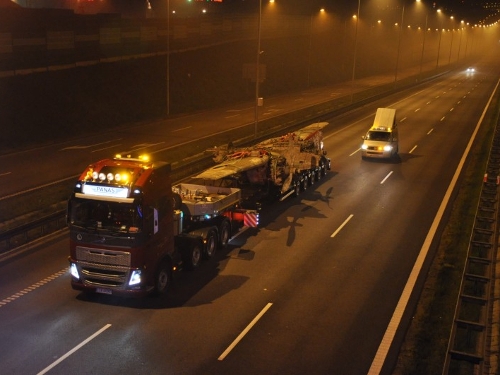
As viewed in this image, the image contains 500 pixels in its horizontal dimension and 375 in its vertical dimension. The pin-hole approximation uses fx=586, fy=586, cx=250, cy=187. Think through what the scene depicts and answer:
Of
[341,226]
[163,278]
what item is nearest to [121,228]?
[163,278]

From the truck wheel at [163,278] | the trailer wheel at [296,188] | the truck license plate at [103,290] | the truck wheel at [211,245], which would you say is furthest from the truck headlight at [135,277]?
the trailer wheel at [296,188]

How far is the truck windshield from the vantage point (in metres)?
13.6

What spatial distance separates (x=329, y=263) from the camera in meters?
17.6

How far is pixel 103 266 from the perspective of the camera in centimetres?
1383

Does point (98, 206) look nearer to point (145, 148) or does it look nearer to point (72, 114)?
point (145, 148)

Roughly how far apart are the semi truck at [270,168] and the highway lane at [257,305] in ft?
3.38

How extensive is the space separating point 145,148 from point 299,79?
5401 centimetres

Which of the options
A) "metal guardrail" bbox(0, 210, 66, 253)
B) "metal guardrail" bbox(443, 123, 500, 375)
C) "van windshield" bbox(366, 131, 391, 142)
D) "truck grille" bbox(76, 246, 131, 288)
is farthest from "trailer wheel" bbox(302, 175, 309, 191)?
"truck grille" bbox(76, 246, 131, 288)

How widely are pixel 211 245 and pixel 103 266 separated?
4.49 metres

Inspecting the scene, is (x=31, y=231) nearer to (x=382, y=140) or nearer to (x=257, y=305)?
(x=257, y=305)

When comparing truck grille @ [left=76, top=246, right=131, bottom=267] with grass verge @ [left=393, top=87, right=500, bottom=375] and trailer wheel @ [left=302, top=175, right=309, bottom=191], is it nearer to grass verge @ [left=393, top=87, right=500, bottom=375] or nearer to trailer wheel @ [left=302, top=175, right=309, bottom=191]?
grass verge @ [left=393, top=87, right=500, bottom=375]

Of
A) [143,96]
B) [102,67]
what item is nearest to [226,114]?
[143,96]

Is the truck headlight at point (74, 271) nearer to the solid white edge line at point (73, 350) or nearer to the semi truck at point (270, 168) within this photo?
the solid white edge line at point (73, 350)

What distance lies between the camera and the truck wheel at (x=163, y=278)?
1449cm
